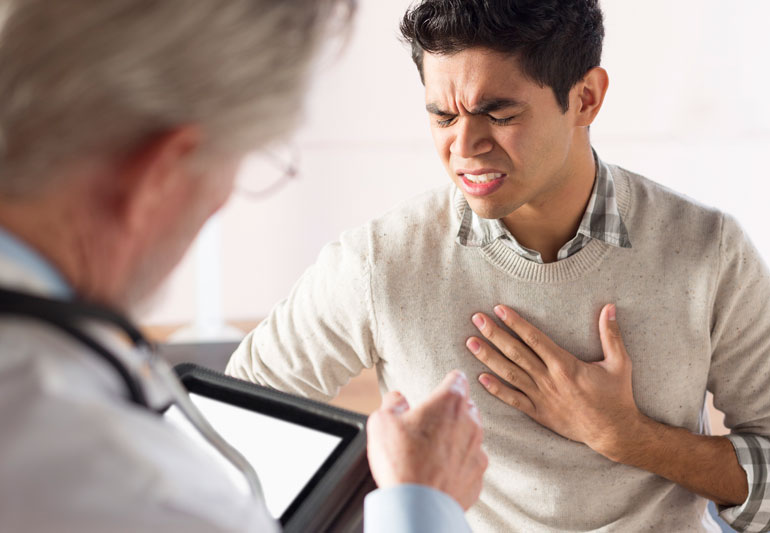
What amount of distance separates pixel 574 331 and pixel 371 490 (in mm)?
586

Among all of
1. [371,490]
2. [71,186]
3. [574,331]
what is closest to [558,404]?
[574,331]

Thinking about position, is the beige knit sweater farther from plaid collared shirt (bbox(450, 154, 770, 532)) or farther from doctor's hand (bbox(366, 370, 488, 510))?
doctor's hand (bbox(366, 370, 488, 510))

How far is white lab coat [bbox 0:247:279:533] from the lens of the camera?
21.5 inches

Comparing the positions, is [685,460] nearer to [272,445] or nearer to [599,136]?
[272,445]

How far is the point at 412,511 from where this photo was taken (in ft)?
2.56

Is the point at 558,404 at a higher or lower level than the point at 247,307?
higher

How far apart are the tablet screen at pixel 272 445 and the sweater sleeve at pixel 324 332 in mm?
459

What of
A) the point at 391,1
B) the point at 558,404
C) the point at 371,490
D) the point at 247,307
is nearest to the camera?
the point at 371,490

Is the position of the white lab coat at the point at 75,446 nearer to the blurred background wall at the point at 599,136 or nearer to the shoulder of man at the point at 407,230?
the shoulder of man at the point at 407,230

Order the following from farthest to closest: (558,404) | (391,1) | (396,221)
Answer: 1. (391,1)
2. (396,221)
3. (558,404)

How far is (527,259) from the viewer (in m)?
1.33

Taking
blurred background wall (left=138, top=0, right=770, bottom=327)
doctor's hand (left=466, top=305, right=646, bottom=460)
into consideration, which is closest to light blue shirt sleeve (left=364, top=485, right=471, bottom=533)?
doctor's hand (left=466, top=305, right=646, bottom=460)

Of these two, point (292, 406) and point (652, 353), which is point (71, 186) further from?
point (652, 353)

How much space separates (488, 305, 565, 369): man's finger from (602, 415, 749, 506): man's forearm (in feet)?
0.51
